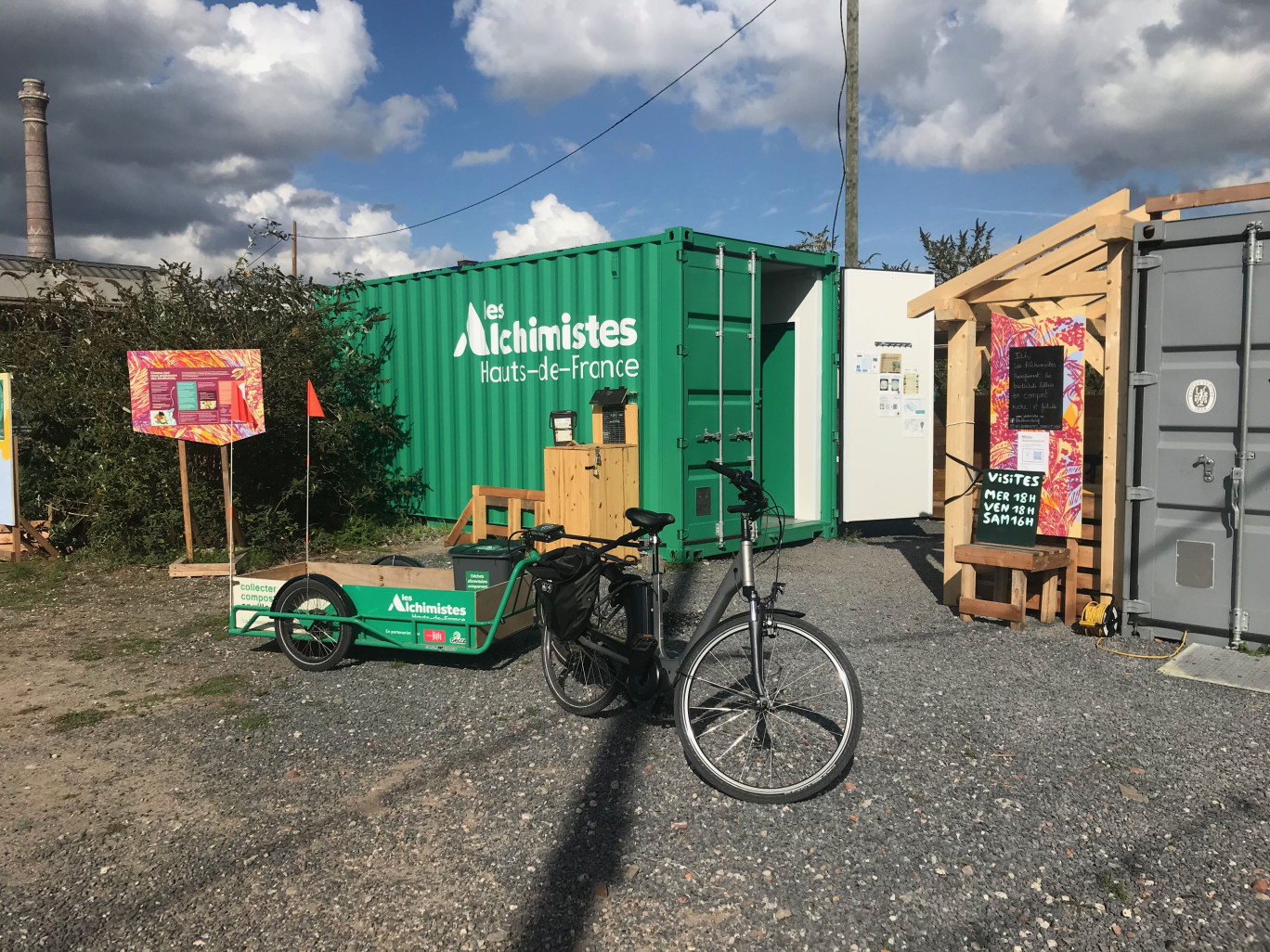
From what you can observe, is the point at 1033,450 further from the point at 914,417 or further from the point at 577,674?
the point at 577,674

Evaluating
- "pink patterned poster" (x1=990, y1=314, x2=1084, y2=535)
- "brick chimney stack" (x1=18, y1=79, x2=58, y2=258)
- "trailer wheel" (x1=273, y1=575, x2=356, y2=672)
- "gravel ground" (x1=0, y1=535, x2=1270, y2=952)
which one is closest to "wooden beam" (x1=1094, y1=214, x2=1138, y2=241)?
"pink patterned poster" (x1=990, y1=314, x2=1084, y2=535)

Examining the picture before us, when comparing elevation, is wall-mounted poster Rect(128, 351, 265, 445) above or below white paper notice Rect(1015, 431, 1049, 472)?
above

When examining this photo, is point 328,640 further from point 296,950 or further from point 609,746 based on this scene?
point 296,950

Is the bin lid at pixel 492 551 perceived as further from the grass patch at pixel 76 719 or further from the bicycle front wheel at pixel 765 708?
the grass patch at pixel 76 719

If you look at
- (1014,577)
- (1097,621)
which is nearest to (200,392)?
(1014,577)

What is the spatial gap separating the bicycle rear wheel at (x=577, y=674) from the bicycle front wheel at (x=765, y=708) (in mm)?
620

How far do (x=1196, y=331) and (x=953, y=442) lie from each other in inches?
64.2

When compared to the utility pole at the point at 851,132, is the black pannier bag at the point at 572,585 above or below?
below

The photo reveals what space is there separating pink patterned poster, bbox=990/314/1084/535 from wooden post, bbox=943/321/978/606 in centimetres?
18

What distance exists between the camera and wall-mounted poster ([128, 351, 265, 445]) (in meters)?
7.79

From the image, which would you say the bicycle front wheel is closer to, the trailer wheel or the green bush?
the trailer wheel

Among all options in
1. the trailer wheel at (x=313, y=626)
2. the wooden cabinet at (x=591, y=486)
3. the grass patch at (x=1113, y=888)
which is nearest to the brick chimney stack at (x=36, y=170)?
the wooden cabinet at (x=591, y=486)

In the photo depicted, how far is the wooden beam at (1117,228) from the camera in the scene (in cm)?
547

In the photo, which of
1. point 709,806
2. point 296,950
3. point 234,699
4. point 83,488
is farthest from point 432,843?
point 83,488
